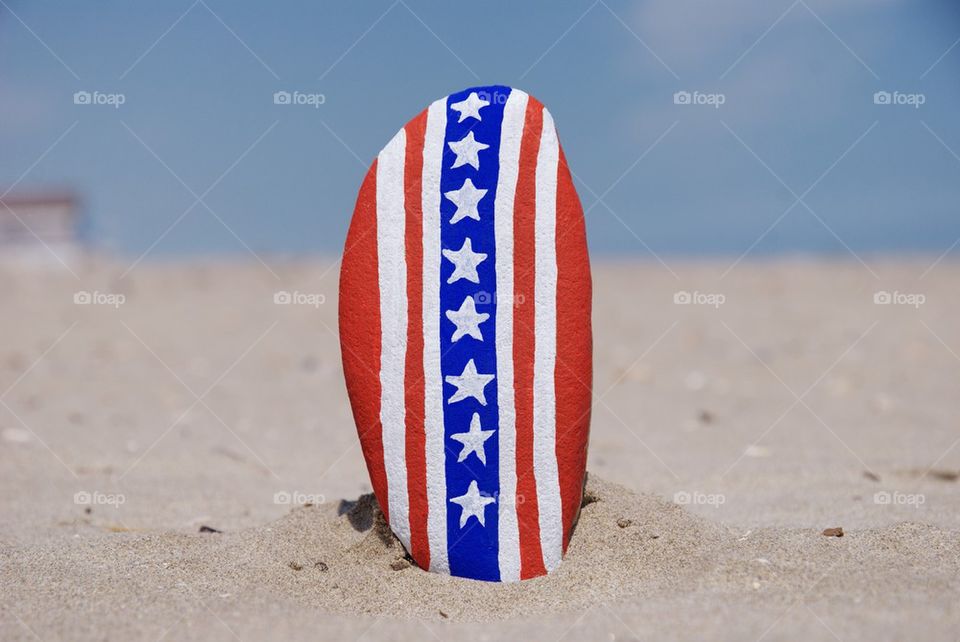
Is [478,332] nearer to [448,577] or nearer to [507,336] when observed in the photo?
[507,336]

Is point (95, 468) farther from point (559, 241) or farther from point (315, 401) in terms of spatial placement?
point (559, 241)

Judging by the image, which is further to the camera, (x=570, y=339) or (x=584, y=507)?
(x=584, y=507)

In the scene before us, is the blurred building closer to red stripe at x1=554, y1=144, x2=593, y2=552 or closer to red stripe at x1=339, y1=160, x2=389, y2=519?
red stripe at x1=339, y1=160, x2=389, y2=519

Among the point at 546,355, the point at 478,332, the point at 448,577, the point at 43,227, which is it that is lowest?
the point at 448,577

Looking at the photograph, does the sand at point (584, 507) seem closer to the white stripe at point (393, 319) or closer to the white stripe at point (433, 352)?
the white stripe at point (433, 352)

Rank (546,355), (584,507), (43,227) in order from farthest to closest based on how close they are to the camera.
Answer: (43,227) → (584,507) → (546,355)

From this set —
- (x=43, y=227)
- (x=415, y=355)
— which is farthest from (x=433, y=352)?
(x=43, y=227)

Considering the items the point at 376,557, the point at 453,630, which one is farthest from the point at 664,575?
the point at 376,557
